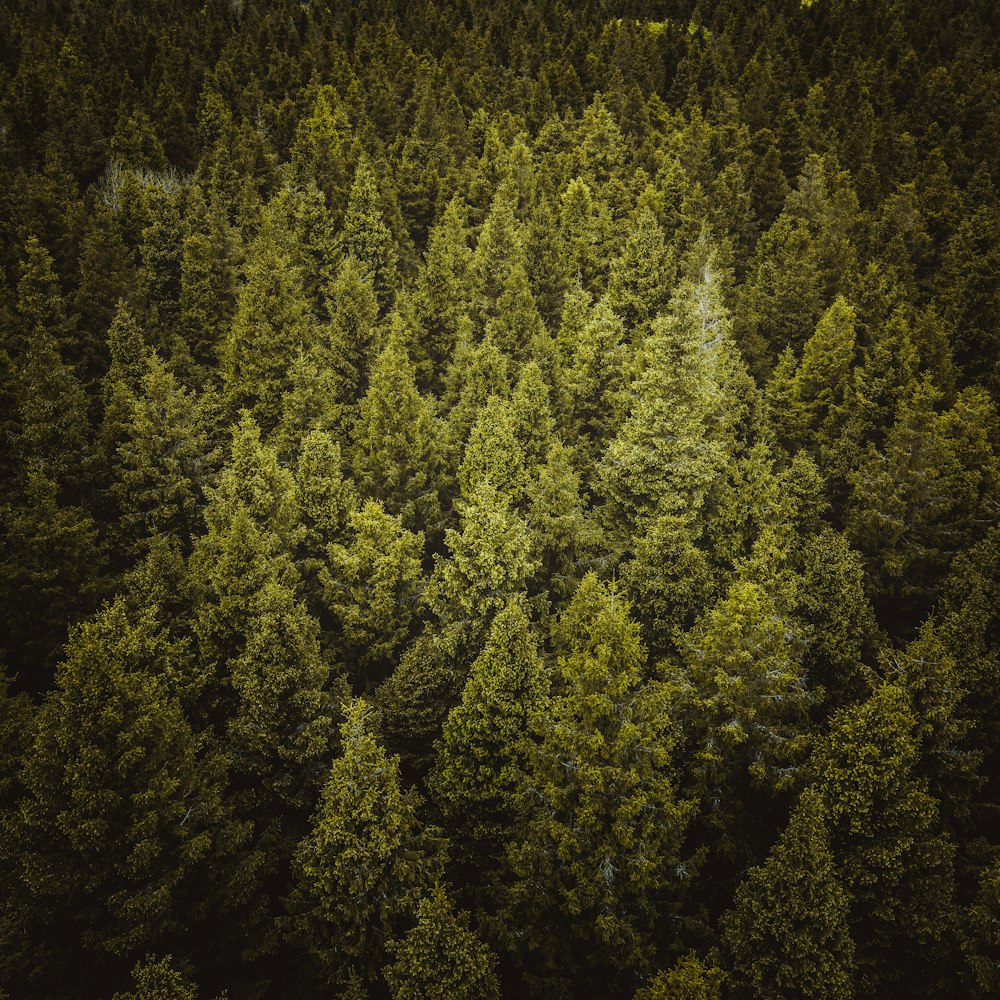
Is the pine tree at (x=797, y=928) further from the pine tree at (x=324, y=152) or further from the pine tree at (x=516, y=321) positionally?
the pine tree at (x=324, y=152)

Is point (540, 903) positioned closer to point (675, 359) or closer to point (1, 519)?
point (675, 359)

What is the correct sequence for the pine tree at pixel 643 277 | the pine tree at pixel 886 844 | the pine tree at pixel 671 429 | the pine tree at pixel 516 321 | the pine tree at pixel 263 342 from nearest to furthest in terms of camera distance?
the pine tree at pixel 886 844 < the pine tree at pixel 671 429 < the pine tree at pixel 263 342 < the pine tree at pixel 516 321 < the pine tree at pixel 643 277

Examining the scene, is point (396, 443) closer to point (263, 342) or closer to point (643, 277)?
point (263, 342)

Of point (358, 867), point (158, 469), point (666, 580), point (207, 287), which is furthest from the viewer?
point (207, 287)

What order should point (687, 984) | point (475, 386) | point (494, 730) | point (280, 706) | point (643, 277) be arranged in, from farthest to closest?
point (643, 277)
point (475, 386)
point (280, 706)
point (494, 730)
point (687, 984)

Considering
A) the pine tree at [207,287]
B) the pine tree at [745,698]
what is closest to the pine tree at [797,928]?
the pine tree at [745,698]

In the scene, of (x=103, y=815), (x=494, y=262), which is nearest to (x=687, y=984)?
(x=103, y=815)

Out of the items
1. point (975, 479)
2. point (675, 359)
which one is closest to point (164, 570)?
point (675, 359)

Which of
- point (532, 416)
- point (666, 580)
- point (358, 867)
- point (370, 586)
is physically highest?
point (532, 416)

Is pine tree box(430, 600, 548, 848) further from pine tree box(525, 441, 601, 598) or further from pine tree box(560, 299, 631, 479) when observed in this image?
pine tree box(560, 299, 631, 479)
